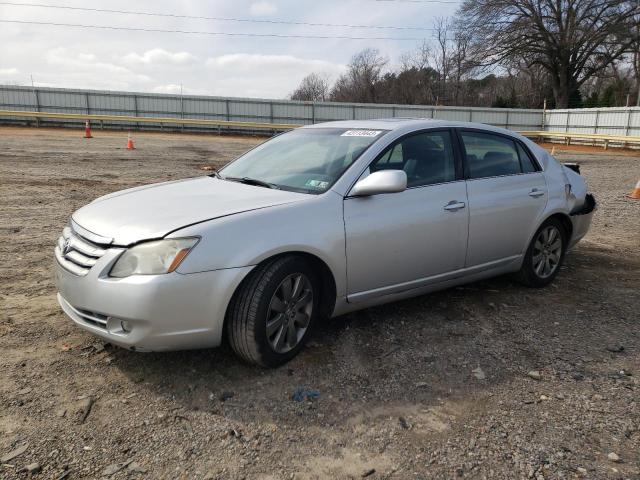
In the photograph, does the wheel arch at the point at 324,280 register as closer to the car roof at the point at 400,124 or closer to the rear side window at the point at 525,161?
the car roof at the point at 400,124

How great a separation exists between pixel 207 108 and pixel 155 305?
35.8 metres

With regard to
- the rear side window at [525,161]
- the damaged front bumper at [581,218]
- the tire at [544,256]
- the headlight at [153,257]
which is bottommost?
the tire at [544,256]

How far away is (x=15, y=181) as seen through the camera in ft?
35.0

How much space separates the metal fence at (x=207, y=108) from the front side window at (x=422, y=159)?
3234 cm

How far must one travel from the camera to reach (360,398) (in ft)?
10.4

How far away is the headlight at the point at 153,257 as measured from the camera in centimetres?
298

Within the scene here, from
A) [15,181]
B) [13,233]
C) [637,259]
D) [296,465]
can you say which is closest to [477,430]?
[296,465]

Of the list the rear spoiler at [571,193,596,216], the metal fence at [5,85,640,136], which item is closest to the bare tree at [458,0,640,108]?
the metal fence at [5,85,640,136]

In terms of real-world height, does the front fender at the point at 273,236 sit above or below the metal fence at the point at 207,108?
below

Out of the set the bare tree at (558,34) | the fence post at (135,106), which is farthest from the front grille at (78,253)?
the bare tree at (558,34)

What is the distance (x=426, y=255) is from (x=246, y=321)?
5.23 ft

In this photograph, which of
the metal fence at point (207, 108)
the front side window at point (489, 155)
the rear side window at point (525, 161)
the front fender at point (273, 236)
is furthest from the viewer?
the metal fence at point (207, 108)

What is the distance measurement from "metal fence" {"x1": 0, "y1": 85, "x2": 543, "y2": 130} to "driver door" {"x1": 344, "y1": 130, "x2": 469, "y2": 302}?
107ft

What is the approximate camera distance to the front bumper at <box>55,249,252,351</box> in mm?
2945
